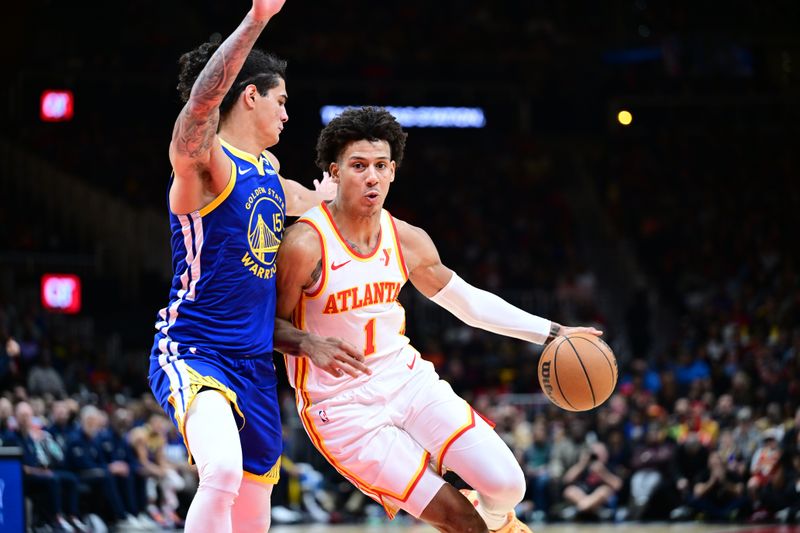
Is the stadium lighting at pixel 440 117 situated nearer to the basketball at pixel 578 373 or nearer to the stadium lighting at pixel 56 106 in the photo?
the stadium lighting at pixel 56 106

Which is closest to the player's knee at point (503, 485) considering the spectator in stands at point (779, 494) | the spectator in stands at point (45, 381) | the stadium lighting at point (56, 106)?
the spectator in stands at point (779, 494)

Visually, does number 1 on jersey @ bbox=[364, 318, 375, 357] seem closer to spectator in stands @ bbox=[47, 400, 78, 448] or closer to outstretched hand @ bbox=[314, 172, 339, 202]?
outstretched hand @ bbox=[314, 172, 339, 202]

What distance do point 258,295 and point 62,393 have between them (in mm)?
10176

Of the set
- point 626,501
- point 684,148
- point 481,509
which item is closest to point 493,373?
point 626,501

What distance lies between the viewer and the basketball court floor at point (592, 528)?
12356 millimetres

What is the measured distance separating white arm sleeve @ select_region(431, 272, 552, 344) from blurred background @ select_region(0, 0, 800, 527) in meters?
8.09

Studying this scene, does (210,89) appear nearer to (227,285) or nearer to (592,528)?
(227,285)

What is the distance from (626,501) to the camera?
1437 cm

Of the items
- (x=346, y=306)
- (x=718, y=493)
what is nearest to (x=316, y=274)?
(x=346, y=306)

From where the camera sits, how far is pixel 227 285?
5.29 m

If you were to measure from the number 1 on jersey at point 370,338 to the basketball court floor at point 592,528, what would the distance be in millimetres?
7285

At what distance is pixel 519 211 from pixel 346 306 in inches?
792

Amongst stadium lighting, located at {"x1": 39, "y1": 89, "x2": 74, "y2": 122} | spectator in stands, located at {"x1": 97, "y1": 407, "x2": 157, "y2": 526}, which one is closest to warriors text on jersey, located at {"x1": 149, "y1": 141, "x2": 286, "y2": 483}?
spectator in stands, located at {"x1": 97, "y1": 407, "x2": 157, "y2": 526}

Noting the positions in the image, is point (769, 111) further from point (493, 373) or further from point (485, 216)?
point (493, 373)
